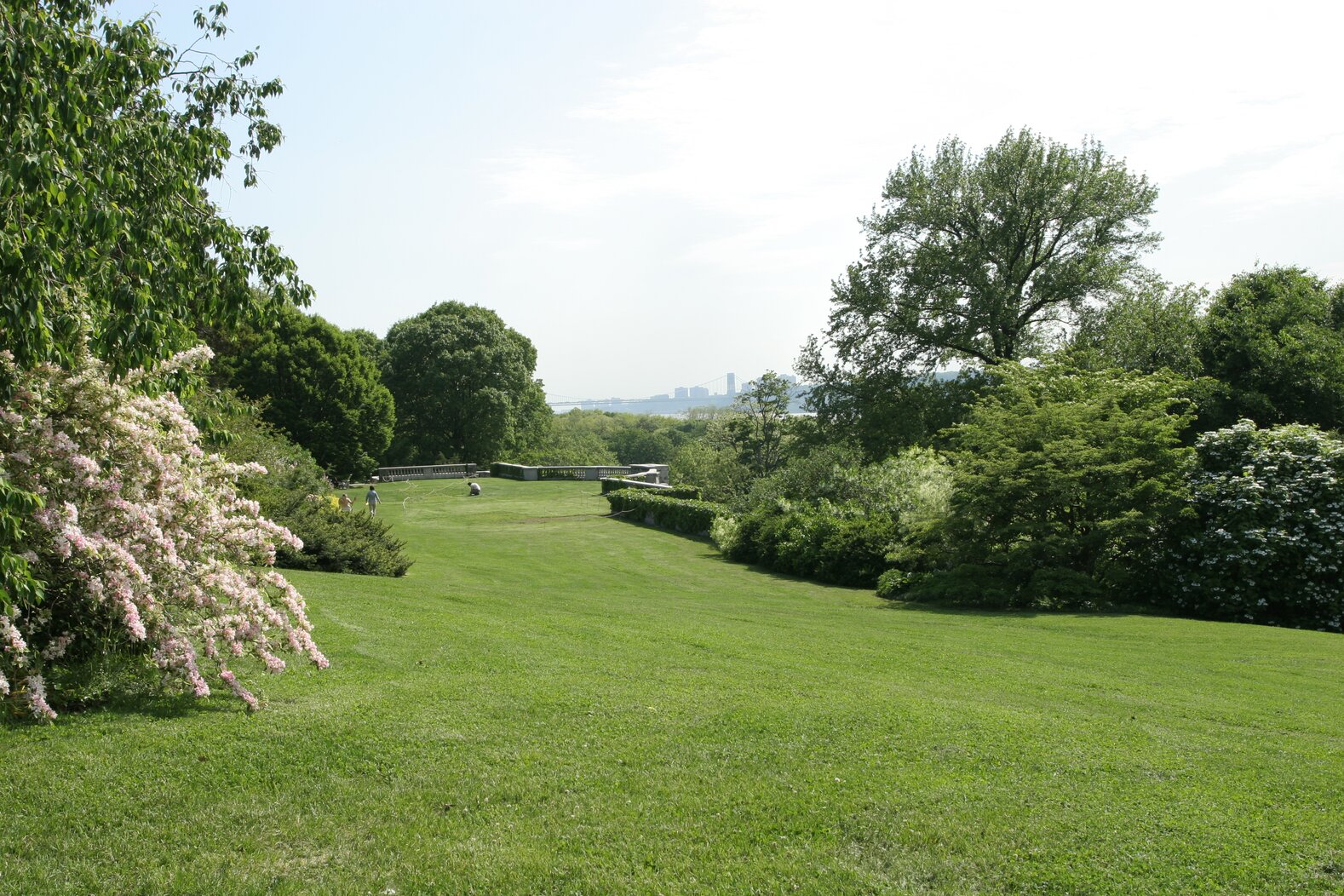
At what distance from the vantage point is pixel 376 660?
922 cm

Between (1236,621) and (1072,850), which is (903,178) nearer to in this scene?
(1236,621)

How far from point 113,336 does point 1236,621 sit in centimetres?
1799

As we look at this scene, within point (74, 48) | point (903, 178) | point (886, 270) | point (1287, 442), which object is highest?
point (903, 178)

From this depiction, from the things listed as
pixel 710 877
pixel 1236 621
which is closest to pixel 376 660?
pixel 710 877

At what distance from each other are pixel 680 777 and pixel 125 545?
434 centimetres

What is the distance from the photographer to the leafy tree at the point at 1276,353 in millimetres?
27750

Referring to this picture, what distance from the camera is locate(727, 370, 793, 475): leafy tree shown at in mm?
47688

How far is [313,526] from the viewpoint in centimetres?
1791

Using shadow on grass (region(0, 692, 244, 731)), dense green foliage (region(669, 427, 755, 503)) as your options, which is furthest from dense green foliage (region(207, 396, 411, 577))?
dense green foliage (region(669, 427, 755, 503))

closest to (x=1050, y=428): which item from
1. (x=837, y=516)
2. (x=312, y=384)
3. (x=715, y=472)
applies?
(x=837, y=516)

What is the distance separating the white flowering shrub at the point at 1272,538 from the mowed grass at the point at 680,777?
19.8 feet

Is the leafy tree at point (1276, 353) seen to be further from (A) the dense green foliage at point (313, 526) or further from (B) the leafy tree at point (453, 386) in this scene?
(B) the leafy tree at point (453, 386)

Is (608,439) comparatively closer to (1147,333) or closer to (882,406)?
(882,406)

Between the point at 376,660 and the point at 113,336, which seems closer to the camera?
the point at 113,336
